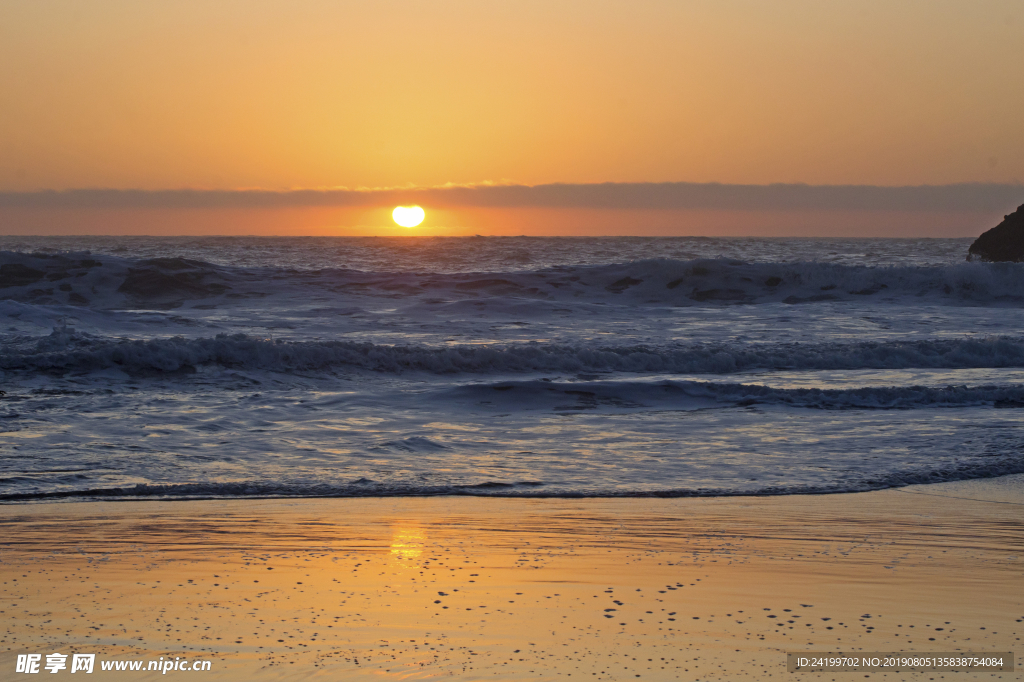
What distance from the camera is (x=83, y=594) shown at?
3789 mm

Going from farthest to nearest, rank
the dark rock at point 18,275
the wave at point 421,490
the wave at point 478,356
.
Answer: the dark rock at point 18,275, the wave at point 478,356, the wave at point 421,490

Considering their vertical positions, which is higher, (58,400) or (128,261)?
(128,261)

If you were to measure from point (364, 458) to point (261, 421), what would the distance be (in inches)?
69.9

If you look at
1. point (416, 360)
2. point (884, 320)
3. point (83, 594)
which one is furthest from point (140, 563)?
point (884, 320)

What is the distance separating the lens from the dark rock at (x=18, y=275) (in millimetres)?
22047

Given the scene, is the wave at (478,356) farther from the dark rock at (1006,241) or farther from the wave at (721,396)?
the dark rock at (1006,241)

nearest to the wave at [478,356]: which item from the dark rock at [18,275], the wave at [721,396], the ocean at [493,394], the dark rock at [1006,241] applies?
the ocean at [493,394]

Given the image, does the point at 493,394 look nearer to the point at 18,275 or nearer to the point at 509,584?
the point at 509,584

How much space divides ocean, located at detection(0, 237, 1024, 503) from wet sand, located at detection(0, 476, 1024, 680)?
60cm

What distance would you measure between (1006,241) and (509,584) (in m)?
32.3

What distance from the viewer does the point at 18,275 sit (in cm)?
2247

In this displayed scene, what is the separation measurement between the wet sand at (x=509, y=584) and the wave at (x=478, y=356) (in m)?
6.03

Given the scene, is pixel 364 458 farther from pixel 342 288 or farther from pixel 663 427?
pixel 342 288

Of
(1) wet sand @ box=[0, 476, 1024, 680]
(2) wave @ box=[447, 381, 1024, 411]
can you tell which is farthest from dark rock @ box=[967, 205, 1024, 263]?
(1) wet sand @ box=[0, 476, 1024, 680]
